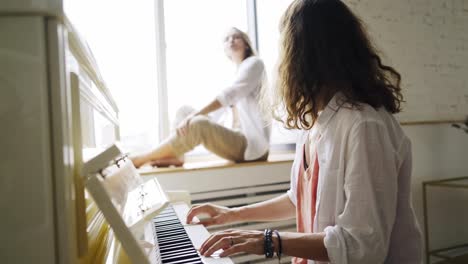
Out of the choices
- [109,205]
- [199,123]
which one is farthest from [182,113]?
[109,205]

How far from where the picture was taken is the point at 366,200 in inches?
29.5

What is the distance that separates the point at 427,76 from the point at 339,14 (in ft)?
7.75

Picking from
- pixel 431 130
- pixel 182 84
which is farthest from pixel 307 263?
pixel 431 130

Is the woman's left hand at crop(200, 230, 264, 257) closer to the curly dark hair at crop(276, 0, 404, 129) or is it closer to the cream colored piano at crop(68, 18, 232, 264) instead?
the cream colored piano at crop(68, 18, 232, 264)

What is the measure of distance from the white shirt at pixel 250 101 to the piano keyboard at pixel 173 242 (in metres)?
1.26

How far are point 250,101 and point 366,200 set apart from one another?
169 cm

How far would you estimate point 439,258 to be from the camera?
2.73 meters

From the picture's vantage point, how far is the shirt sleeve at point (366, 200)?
2.42ft

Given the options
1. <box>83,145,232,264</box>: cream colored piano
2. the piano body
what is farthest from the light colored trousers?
the piano body

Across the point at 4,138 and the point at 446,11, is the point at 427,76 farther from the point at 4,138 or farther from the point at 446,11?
the point at 4,138

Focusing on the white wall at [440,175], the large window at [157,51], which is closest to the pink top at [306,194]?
the large window at [157,51]

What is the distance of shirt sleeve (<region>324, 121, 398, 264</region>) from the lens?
2.42 ft

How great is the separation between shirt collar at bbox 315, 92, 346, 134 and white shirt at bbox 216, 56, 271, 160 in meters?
1.36

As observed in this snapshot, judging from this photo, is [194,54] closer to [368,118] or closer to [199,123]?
[199,123]
